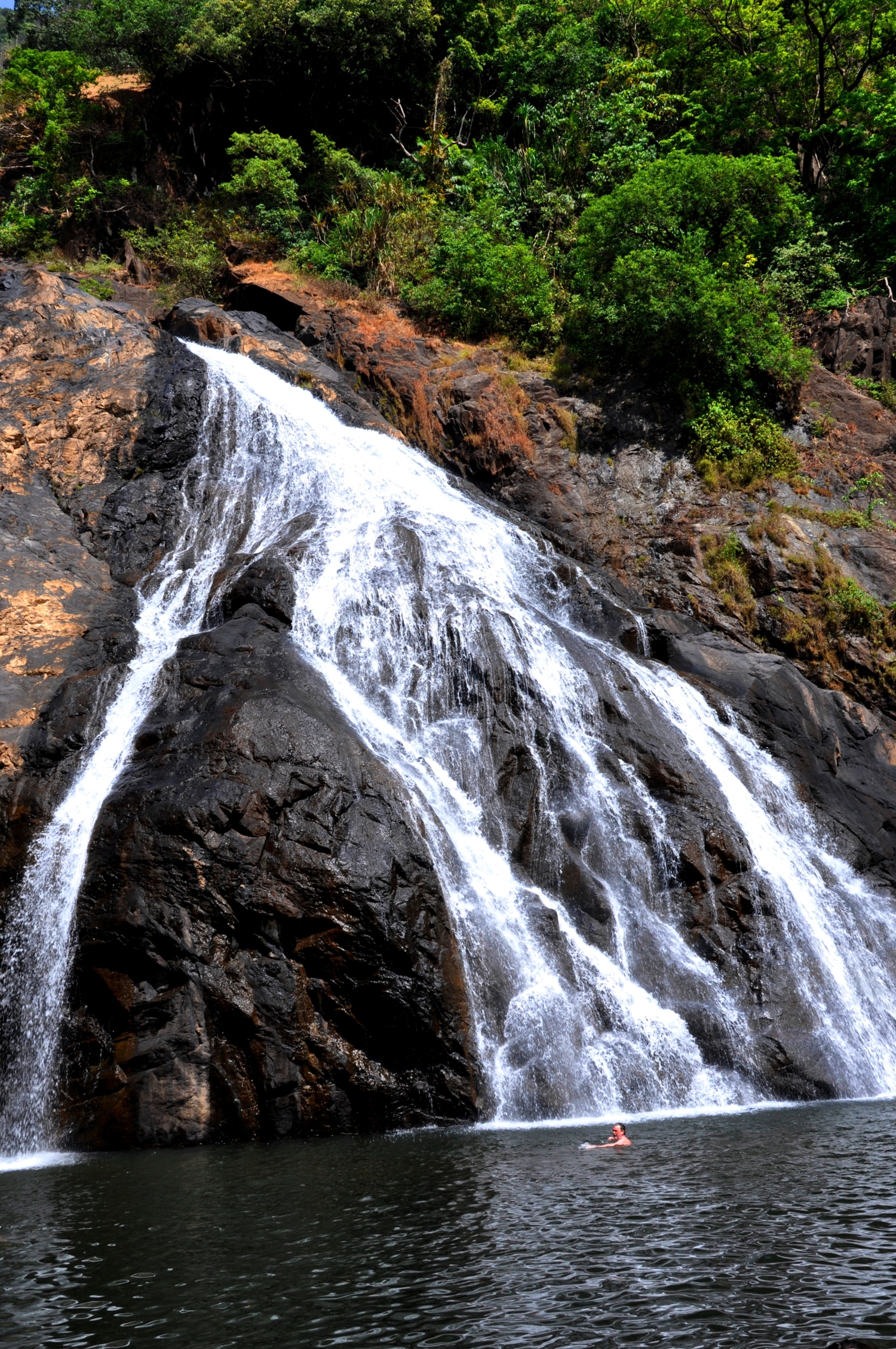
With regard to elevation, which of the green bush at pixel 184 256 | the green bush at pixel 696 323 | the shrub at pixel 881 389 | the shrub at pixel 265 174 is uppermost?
the shrub at pixel 265 174

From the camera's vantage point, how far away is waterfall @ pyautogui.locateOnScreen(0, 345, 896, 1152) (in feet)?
43.2

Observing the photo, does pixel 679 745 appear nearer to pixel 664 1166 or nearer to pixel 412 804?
pixel 412 804

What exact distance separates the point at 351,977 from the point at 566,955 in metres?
3.32

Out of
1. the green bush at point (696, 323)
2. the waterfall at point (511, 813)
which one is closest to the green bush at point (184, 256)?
the green bush at point (696, 323)

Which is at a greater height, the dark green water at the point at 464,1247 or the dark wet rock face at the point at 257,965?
the dark wet rock face at the point at 257,965

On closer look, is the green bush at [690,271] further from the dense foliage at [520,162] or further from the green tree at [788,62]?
the green tree at [788,62]

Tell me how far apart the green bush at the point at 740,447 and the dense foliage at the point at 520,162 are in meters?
0.07

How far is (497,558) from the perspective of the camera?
2172 cm

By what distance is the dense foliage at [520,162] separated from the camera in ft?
99.9

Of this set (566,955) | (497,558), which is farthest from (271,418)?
(566,955)

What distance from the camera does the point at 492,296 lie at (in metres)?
32.4

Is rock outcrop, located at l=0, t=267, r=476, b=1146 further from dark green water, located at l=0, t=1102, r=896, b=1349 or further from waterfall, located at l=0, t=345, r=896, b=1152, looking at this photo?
dark green water, located at l=0, t=1102, r=896, b=1349

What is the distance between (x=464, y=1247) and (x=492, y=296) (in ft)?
98.1

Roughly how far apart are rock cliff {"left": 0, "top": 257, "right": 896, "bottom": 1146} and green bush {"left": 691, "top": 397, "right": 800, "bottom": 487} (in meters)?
0.58
